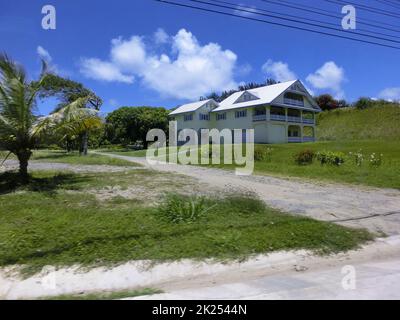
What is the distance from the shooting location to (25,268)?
5.62 metres

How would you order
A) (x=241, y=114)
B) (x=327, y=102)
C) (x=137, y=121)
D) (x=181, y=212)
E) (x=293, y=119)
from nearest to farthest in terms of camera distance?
(x=181, y=212), (x=293, y=119), (x=241, y=114), (x=137, y=121), (x=327, y=102)

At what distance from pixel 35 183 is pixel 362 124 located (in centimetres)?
4078

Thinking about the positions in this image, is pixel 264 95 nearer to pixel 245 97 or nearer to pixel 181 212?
pixel 245 97

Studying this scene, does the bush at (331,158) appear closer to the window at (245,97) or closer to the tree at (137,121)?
the window at (245,97)

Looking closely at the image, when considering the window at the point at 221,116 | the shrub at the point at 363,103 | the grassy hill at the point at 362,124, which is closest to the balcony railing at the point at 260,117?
the window at the point at 221,116

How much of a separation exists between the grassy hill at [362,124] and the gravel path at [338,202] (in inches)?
1058

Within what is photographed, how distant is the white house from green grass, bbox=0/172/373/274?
33.8 meters

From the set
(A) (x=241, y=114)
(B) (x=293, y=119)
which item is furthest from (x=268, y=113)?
(A) (x=241, y=114)

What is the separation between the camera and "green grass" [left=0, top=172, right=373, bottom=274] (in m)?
6.09

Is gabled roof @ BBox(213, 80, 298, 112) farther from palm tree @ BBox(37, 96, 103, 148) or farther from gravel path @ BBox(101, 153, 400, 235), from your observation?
palm tree @ BBox(37, 96, 103, 148)

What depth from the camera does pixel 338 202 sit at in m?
10.8

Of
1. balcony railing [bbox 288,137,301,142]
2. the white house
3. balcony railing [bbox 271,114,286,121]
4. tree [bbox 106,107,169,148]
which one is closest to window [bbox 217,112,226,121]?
the white house

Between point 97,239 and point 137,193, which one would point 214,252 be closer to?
point 97,239
